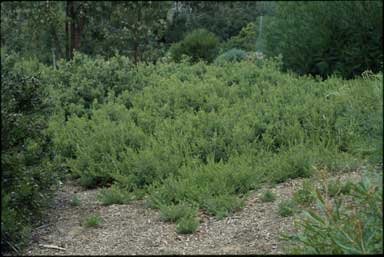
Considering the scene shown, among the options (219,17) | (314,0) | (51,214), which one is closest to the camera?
(51,214)

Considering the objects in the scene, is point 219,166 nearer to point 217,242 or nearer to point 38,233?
point 217,242

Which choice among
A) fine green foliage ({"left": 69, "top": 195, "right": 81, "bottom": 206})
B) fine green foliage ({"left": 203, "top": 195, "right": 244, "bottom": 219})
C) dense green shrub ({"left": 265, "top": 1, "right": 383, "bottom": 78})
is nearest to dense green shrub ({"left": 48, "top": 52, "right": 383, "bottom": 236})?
fine green foliage ({"left": 203, "top": 195, "right": 244, "bottom": 219})

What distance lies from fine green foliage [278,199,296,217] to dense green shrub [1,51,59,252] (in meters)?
1.72

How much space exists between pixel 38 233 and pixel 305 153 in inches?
94.1

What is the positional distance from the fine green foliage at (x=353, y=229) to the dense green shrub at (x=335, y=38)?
23.7 ft

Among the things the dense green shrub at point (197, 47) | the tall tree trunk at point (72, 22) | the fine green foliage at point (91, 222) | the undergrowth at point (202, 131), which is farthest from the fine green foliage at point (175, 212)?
the tall tree trunk at point (72, 22)

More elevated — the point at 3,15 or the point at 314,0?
the point at 314,0

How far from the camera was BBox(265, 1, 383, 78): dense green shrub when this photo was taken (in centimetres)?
1106

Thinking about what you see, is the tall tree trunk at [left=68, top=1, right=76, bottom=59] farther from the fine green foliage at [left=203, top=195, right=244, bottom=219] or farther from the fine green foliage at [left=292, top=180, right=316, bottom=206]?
the fine green foliage at [left=292, top=180, right=316, bottom=206]

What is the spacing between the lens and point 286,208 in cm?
490

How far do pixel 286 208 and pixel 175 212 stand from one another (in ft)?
2.68

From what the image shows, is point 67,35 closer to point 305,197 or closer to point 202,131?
point 202,131

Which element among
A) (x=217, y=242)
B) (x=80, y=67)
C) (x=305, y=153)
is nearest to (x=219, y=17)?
(x=80, y=67)

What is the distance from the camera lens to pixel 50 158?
557 centimetres
